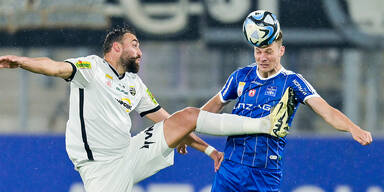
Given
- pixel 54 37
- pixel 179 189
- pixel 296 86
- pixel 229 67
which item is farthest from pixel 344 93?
pixel 296 86

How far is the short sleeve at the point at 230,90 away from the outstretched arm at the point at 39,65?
1047mm

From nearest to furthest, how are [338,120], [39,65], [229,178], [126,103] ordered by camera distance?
[39,65], [338,120], [229,178], [126,103]

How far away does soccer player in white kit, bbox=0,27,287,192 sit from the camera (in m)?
5.05

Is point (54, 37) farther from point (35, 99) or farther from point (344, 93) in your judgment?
point (344, 93)

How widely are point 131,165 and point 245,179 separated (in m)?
0.81

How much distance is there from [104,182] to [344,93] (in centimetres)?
433

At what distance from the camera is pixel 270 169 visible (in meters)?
5.03

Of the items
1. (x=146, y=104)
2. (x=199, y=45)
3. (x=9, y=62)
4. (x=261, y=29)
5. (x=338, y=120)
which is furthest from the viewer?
(x=199, y=45)

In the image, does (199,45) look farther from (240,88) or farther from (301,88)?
(301,88)

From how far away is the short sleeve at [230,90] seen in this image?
519 centimetres

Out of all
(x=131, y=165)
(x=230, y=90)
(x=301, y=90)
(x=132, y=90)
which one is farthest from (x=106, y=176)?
(x=301, y=90)

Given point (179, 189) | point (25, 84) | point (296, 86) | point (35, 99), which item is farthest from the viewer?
point (35, 99)

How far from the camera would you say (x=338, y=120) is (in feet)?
15.7

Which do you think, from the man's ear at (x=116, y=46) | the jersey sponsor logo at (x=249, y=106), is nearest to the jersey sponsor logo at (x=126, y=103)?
the man's ear at (x=116, y=46)
